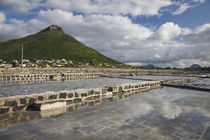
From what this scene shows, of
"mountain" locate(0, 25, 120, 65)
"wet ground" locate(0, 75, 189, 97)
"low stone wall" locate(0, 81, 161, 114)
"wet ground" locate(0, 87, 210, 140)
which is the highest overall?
"mountain" locate(0, 25, 120, 65)

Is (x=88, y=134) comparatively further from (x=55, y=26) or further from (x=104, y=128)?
(x=55, y=26)

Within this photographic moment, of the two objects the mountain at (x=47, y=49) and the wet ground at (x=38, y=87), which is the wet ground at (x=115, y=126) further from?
the mountain at (x=47, y=49)

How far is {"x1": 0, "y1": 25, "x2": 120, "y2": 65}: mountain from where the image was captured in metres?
85.7

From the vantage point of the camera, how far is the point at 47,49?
98.1m

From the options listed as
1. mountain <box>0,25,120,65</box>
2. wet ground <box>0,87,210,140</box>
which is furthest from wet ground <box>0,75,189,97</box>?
mountain <box>0,25,120,65</box>

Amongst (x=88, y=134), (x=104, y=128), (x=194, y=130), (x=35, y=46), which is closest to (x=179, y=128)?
(x=194, y=130)

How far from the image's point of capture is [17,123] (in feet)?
15.9

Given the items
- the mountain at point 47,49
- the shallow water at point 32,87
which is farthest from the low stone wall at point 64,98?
the mountain at point 47,49

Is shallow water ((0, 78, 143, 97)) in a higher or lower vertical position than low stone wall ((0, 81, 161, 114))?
lower

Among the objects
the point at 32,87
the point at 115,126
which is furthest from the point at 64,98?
the point at 32,87

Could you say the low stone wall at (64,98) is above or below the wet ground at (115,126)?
above

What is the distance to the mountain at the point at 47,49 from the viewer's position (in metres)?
85.7

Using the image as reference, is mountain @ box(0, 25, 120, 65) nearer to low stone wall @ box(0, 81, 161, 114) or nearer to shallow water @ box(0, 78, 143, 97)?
shallow water @ box(0, 78, 143, 97)

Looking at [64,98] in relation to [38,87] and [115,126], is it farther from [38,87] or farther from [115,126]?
[38,87]
